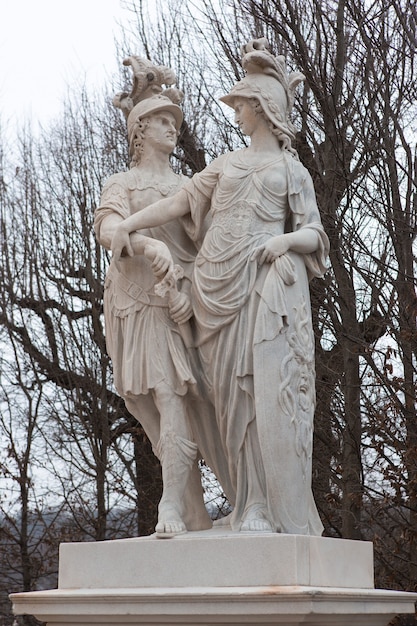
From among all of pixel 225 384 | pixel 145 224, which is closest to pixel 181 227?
pixel 145 224

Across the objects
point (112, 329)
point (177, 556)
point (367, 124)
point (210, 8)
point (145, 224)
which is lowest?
point (177, 556)

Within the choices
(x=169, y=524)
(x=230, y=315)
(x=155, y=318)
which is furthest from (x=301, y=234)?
(x=169, y=524)

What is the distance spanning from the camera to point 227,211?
6.10 m

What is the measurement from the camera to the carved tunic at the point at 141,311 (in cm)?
612

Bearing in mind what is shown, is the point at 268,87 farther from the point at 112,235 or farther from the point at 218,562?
the point at 218,562

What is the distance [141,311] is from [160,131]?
3.43 feet

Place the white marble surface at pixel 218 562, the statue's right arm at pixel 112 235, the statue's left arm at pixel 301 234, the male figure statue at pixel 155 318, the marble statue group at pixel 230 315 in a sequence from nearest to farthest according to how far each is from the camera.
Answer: the white marble surface at pixel 218 562, the marble statue group at pixel 230 315, the statue's left arm at pixel 301 234, the male figure statue at pixel 155 318, the statue's right arm at pixel 112 235

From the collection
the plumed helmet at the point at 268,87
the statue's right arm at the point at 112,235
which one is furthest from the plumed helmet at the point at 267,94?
the statue's right arm at the point at 112,235

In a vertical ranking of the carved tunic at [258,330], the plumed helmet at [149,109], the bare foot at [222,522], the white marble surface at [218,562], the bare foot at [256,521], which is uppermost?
the plumed helmet at [149,109]

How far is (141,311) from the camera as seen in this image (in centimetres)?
623

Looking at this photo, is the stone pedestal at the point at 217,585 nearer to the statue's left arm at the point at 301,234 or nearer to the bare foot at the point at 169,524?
the bare foot at the point at 169,524

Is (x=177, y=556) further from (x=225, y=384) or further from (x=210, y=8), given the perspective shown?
(x=210, y=8)

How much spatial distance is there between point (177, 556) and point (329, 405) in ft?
20.2

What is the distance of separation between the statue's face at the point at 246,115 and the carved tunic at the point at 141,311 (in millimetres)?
532
